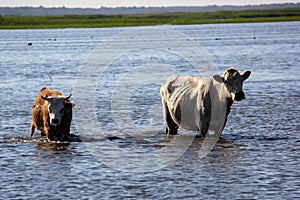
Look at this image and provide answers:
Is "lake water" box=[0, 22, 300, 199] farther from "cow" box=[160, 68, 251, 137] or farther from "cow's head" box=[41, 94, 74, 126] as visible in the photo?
"cow's head" box=[41, 94, 74, 126]

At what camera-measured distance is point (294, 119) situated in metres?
16.8

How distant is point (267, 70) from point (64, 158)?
21.8 meters

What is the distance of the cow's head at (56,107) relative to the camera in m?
14.2

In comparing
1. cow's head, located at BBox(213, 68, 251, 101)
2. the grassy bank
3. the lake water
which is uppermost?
cow's head, located at BBox(213, 68, 251, 101)

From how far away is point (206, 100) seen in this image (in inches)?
560

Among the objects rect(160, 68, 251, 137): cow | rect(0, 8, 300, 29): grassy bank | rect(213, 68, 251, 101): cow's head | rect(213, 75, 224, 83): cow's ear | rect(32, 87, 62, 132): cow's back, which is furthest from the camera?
rect(0, 8, 300, 29): grassy bank

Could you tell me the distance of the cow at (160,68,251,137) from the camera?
1407 centimetres

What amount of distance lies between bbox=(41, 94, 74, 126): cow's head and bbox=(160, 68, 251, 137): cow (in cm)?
241

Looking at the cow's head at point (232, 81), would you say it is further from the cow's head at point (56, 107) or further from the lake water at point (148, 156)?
the cow's head at point (56, 107)

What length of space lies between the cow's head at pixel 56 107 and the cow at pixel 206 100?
2.41 metres

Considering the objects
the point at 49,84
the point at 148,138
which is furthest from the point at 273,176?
the point at 49,84

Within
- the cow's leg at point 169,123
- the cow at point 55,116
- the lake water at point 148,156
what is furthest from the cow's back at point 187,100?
the cow at point 55,116

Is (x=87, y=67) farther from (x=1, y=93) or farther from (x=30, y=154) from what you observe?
(x=30, y=154)

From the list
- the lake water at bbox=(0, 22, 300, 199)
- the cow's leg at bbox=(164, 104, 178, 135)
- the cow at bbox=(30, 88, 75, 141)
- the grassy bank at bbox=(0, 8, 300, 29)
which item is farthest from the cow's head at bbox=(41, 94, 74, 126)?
the grassy bank at bbox=(0, 8, 300, 29)
